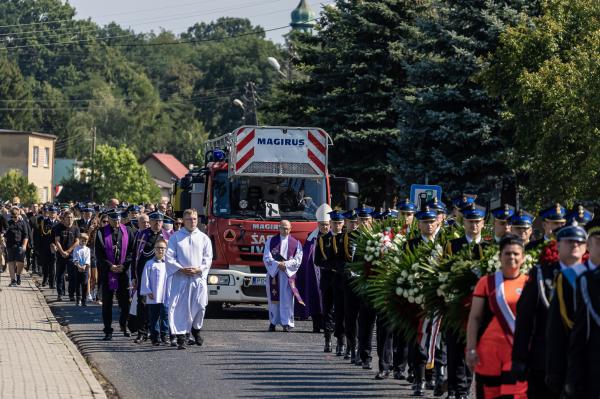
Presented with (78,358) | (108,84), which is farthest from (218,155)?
(108,84)

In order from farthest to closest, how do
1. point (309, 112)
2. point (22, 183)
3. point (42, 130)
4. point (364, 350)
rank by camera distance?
point (42, 130) → point (22, 183) → point (309, 112) → point (364, 350)

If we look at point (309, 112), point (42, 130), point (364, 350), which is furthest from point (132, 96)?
point (364, 350)

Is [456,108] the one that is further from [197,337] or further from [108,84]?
[108,84]

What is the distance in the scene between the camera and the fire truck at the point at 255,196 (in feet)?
74.8

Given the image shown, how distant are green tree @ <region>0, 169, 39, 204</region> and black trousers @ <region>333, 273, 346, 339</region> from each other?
73.6 metres

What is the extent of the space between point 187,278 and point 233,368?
119 inches

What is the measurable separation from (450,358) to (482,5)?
26189 millimetres

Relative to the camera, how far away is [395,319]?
1394 centimetres

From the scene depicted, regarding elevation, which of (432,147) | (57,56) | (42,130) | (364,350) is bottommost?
(364,350)

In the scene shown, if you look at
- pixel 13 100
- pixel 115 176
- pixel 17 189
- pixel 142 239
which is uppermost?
pixel 13 100

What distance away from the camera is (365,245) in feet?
Answer: 52.6

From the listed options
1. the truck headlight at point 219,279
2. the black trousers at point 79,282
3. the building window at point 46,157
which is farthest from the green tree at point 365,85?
the building window at point 46,157

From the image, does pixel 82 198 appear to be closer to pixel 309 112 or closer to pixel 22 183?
pixel 22 183

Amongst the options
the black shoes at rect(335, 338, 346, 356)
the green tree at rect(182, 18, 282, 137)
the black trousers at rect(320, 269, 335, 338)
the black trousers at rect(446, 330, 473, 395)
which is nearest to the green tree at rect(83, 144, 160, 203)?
the green tree at rect(182, 18, 282, 137)
